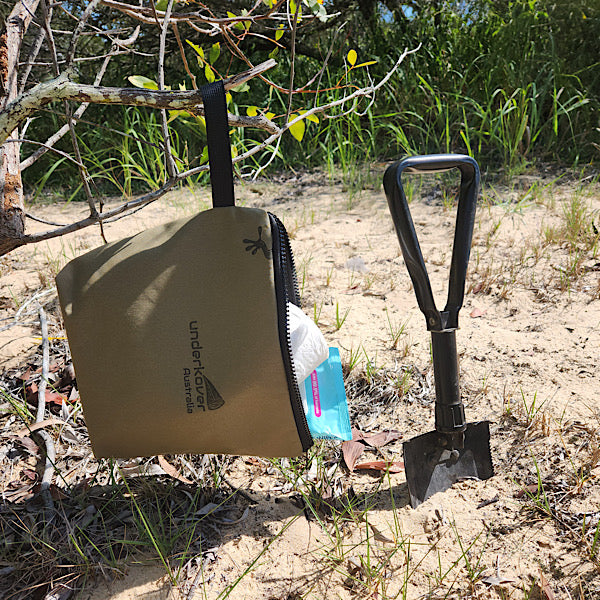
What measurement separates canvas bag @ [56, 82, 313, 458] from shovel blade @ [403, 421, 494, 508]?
1.12 feet

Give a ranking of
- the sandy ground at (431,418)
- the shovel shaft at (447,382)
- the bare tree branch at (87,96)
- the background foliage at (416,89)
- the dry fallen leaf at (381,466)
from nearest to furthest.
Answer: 1. the bare tree branch at (87,96)
2. the sandy ground at (431,418)
3. the shovel shaft at (447,382)
4. the dry fallen leaf at (381,466)
5. the background foliage at (416,89)

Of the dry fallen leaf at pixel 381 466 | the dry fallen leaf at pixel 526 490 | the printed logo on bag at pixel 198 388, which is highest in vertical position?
the printed logo on bag at pixel 198 388

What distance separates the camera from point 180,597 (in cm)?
120

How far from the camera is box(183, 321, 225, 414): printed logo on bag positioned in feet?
3.79

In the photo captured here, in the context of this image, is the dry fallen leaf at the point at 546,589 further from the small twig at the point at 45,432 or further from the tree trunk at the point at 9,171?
the tree trunk at the point at 9,171

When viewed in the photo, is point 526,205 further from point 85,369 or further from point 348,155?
point 85,369

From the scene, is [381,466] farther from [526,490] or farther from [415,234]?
[415,234]

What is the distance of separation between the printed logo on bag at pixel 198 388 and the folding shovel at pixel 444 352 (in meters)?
0.50

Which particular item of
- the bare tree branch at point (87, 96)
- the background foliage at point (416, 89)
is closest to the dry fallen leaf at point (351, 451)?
the bare tree branch at point (87, 96)

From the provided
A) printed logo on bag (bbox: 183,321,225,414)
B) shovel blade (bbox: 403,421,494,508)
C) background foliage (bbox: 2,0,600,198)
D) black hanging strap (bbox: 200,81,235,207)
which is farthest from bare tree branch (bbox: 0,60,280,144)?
background foliage (bbox: 2,0,600,198)

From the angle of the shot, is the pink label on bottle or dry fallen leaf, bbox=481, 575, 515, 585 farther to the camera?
the pink label on bottle

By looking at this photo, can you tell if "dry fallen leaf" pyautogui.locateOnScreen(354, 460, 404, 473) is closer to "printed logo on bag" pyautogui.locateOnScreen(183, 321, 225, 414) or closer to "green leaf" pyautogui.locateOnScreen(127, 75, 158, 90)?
"printed logo on bag" pyautogui.locateOnScreen(183, 321, 225, 414)

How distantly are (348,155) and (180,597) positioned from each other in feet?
9.80

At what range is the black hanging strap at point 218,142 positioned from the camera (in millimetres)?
1130
